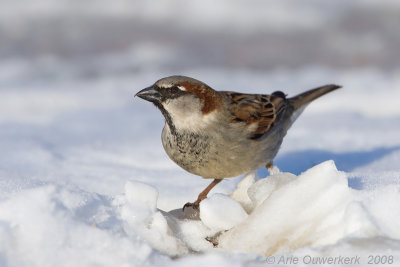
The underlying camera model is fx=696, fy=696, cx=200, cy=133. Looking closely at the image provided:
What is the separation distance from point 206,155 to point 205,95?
34cm

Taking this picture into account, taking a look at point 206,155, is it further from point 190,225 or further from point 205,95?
point 190,225

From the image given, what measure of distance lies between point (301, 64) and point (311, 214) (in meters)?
8.60

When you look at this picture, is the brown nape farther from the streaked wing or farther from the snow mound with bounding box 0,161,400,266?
the snow mound with bounding box 0,161,400,266

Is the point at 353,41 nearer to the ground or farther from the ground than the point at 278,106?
nearer to the ground

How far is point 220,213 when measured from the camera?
9.17ft

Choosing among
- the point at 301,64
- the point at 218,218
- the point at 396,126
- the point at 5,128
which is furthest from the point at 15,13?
the point at 218,218

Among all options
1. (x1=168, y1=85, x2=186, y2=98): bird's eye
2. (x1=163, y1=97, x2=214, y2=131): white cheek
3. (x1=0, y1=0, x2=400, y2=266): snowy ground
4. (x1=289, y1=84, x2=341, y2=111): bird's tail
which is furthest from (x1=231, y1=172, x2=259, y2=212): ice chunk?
(x1=289, y1=84, x2=341, y2=111): bird's tail

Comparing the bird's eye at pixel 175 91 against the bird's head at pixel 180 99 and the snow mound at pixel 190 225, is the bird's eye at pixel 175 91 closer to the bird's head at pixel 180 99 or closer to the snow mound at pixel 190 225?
the bird's head at pixel 180 99

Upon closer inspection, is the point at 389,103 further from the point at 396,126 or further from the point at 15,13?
the point at 15,13

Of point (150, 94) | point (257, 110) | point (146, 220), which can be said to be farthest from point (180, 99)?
point (146, 220)

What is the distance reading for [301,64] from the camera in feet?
36.0

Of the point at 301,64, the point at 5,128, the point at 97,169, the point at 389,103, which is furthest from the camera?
the point at 301,64

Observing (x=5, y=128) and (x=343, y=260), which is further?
(x=5, y=128)

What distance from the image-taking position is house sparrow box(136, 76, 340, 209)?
11.8ft
